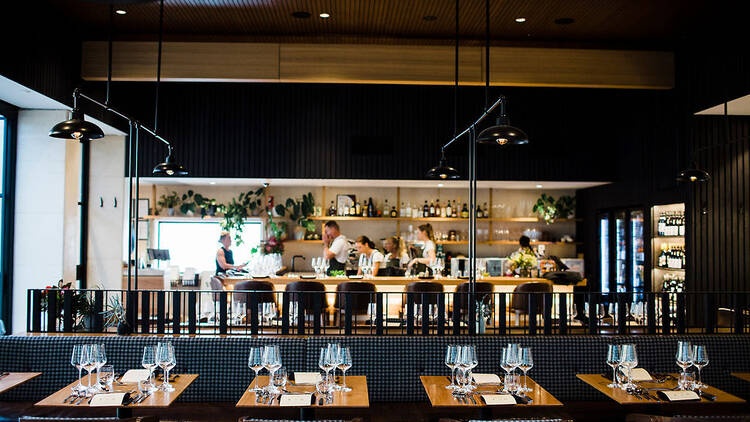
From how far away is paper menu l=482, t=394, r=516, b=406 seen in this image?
356 centimetres

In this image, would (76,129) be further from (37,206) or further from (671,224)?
(671,224)

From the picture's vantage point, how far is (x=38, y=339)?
464 centimetres

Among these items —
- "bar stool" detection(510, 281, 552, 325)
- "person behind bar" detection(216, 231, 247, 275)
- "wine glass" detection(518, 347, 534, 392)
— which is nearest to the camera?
"wine glass" detection(518, 347, 534, 392)

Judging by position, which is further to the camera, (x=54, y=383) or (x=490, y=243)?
(x=490, y=243)

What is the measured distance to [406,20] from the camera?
263 inches

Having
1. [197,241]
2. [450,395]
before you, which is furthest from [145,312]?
[197,241]

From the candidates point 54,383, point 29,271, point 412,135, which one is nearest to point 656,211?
point 412,135

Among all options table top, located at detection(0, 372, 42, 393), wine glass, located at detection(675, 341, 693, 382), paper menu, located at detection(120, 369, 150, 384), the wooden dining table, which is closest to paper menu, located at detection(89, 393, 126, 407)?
the wooden dining table

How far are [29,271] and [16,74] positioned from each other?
2.50m

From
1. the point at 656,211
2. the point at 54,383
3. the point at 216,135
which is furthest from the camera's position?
the point at 216,135

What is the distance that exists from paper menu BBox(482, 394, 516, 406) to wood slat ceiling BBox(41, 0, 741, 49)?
407cm

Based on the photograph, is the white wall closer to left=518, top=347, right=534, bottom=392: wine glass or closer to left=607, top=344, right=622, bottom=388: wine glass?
left=518, top=347, right=534, bottom=392: wine glass

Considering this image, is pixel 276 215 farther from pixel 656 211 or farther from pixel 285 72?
pixel 656 211

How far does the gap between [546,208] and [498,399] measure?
7344 mm
